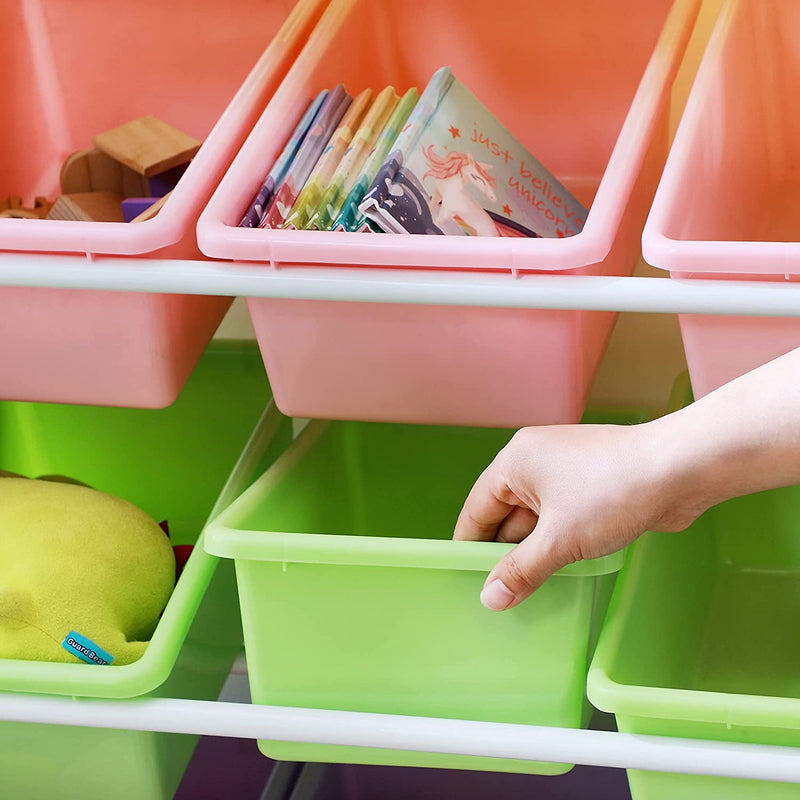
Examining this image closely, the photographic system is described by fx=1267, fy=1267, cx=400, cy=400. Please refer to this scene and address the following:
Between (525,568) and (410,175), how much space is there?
281 mm

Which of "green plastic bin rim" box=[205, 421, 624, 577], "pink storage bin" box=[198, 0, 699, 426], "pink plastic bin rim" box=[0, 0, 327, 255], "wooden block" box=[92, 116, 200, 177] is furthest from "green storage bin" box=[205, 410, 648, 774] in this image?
"wooden block" box=[92, 116, 200, 177]

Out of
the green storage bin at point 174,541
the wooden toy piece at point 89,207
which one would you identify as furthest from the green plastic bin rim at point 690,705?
the wooden toy piece at point 89,207

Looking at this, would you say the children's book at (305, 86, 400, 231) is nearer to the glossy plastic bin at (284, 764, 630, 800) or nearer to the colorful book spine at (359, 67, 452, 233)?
the colorful book spine at (359, 67, 452, 233)

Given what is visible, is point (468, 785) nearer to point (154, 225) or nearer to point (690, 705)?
point (690, 705)

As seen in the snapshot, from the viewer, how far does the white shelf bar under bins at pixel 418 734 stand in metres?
0.83

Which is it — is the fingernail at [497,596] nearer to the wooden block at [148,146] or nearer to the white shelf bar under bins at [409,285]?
the white shelf bar under bins at [409,285]

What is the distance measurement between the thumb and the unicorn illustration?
22 cm

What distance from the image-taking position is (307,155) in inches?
36.3

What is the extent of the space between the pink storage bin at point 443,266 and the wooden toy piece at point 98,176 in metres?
0.22

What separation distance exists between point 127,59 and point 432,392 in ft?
1.88

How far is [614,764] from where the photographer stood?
836mm

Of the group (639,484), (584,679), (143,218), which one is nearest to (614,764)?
(584,679)

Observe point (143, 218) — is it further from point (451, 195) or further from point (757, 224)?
point (757, 224)

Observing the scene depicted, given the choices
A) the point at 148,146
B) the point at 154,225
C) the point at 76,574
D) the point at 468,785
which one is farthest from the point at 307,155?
the point at 468,785
